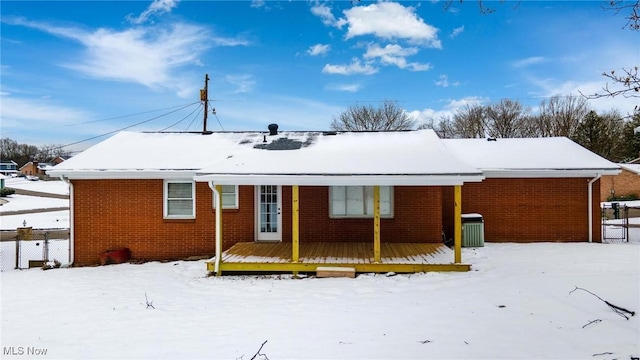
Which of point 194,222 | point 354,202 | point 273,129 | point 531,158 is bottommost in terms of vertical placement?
point 194,222

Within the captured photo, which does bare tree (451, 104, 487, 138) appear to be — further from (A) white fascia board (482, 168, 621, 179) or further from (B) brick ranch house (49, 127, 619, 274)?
(A) white fascia board (482, 168, 621, 179)

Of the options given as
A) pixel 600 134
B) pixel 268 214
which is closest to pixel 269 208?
pixel 268 214

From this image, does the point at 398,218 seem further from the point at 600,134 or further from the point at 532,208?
the point at 600,134

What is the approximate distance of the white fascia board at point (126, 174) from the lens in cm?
1042

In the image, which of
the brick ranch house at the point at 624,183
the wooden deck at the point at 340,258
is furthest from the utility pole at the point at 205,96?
the brick ranch house at the point at 624,183

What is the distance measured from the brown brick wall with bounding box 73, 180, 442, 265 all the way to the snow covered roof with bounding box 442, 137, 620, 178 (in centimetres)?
299

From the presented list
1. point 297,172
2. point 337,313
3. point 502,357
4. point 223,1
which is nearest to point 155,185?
point 297,172

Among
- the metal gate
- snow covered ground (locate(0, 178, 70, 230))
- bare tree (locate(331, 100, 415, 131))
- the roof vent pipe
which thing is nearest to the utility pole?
snow covered ground (locate(0, 178, 70, 230))

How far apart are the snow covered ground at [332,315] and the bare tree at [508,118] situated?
33.8m

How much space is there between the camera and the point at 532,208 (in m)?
12.3

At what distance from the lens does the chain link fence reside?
10938 millimetres

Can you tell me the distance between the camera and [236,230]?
1099 centimetres

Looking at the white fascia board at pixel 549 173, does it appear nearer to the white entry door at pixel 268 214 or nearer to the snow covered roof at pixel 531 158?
the snow covered roof at pixel 531 158

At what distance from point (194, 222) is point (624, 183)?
3560 cm
